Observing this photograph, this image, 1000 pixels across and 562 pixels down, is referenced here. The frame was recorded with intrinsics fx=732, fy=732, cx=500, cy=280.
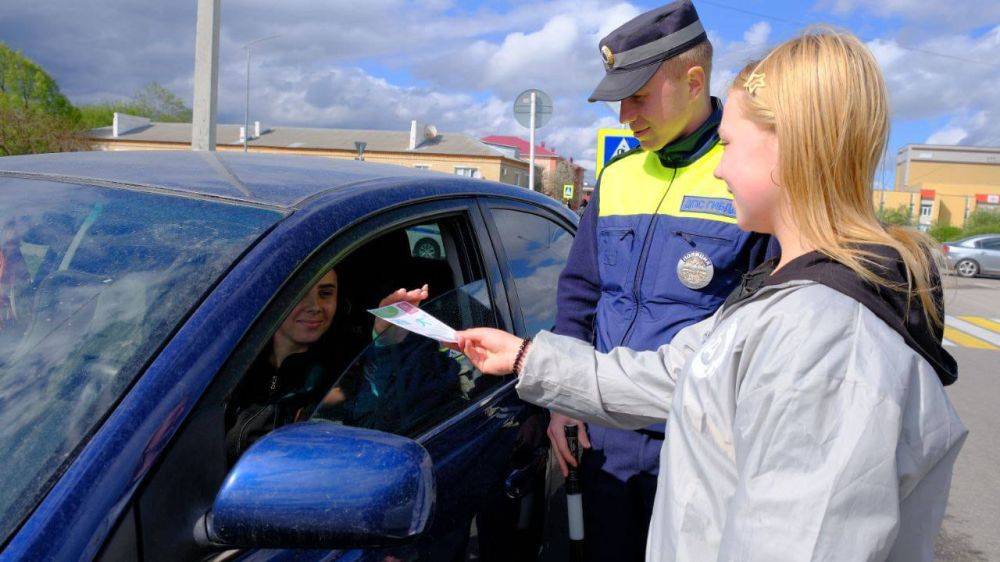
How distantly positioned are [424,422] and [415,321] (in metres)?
0.27

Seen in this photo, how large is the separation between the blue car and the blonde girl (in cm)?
45

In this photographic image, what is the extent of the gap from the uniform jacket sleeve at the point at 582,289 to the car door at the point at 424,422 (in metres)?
0.20

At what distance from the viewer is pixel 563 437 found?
7.07 ft

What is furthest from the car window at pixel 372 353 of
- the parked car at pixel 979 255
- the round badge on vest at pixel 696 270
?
Answer: the parked car at pixel 979 255

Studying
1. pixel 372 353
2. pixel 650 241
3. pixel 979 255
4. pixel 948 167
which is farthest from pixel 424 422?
→ pixel 948 167

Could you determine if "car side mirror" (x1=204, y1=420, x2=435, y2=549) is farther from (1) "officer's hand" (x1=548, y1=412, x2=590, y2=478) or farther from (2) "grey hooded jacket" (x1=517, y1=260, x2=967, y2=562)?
(1) "officer's hand" (x1=548, y1=412, x2=590, y2=478)

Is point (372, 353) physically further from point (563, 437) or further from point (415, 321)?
point (563, 437)

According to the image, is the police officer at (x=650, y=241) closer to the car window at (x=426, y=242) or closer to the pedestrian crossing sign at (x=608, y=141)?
the car window at (x=426, y=242)

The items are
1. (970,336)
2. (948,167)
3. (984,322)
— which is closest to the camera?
(970,336)

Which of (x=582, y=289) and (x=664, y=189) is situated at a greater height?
(x=664, y=189)

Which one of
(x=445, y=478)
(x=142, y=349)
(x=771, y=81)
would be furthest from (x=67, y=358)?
(x=771, y=81)

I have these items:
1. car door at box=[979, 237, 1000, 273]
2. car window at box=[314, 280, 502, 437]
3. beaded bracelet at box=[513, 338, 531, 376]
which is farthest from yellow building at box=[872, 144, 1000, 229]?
beaded bracelet at box=[513, 338, 531, 376]

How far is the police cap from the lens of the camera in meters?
2.11

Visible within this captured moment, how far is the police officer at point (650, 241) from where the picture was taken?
6.57 feet
